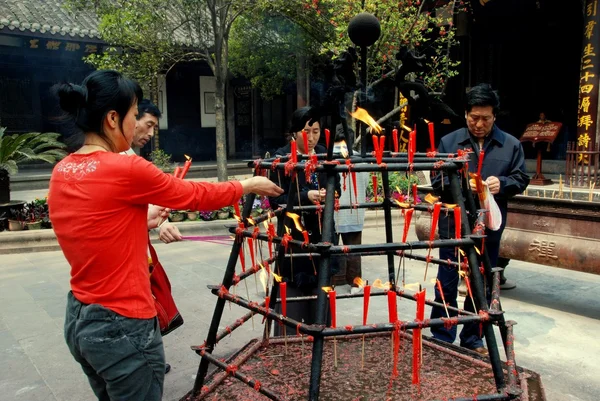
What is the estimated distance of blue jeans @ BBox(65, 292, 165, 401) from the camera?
1.77m

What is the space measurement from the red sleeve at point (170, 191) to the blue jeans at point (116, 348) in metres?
0.43

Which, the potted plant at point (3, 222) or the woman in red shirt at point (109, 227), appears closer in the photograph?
the woman in red shirt at point (109, 227)

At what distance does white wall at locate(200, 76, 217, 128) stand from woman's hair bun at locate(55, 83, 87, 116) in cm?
1469

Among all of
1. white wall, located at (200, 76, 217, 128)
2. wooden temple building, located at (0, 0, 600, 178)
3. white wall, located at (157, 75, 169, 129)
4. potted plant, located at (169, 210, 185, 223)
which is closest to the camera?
potted plant, located at (169, 210, 185, 223)

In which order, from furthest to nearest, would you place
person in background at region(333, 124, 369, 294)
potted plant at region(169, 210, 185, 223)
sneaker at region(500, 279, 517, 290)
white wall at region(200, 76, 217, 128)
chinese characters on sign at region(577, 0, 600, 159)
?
white wall at region(200, 76, 217, 128) < chinese characters on sign at region(577, 0, 600, 159) < potted plant at region(169, 210, 185, 223) < sneaker at region(500, 279, 517, 290) < person in background at region(333, 124, 369, 294)

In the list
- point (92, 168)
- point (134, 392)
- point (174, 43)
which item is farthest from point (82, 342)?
point (174, 43)

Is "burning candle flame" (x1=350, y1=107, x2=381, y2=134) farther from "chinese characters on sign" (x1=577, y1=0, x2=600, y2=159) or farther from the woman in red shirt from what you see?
"chinese characters on sign" (x1=577, y1=0, x2=600, y2=159)

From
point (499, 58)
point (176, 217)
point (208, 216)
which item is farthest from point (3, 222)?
point (499, 58)

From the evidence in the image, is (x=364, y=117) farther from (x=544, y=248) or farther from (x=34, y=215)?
(x=34, y=215)

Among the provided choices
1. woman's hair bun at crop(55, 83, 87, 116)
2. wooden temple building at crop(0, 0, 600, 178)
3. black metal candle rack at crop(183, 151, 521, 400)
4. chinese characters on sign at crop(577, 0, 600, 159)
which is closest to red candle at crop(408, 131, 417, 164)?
black metal candle rack at crop(183, 151, 521, 400)

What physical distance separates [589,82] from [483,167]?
22.1 ft

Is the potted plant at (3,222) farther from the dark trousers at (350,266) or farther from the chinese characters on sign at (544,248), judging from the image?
the chinese characters on sign at (544,248)

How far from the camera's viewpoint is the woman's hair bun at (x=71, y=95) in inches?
69.5

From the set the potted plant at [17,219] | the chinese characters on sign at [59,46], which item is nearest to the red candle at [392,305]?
the potted plant at [17,219]
